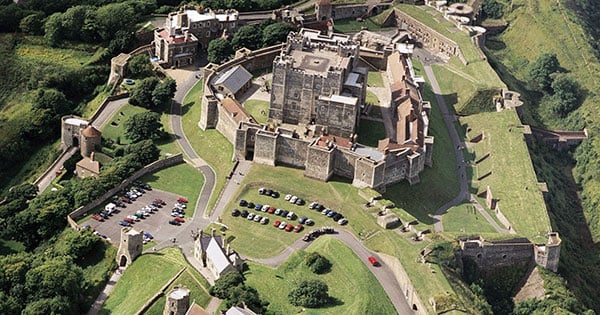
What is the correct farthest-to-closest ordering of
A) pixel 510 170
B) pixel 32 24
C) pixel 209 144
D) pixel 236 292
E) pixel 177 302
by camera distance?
1. pixel 32 24
2. pixel 510 170
3. pixel 209 144
4. pixel 236 292
5. pixel 177 302

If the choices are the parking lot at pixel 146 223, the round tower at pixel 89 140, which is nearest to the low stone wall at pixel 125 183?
the parking lot at pixel 146 223

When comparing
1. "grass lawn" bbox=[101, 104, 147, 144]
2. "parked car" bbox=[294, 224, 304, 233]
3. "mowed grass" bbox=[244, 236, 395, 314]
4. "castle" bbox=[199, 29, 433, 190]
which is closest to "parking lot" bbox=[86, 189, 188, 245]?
"mowed grass" bbox=[244, 236, 395, 314]

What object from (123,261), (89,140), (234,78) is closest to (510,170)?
(234,78)

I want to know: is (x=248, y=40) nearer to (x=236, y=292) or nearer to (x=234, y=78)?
(x=234, y=78)

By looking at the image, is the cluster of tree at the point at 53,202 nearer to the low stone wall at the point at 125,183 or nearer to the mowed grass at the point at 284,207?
the low stone wall at the point at 125,183

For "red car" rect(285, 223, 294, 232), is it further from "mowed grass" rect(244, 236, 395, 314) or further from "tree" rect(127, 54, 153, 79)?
"tree" rect(127, 54, 153, 79)

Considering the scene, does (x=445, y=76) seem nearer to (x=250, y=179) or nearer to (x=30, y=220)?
(x=250, y=179)
